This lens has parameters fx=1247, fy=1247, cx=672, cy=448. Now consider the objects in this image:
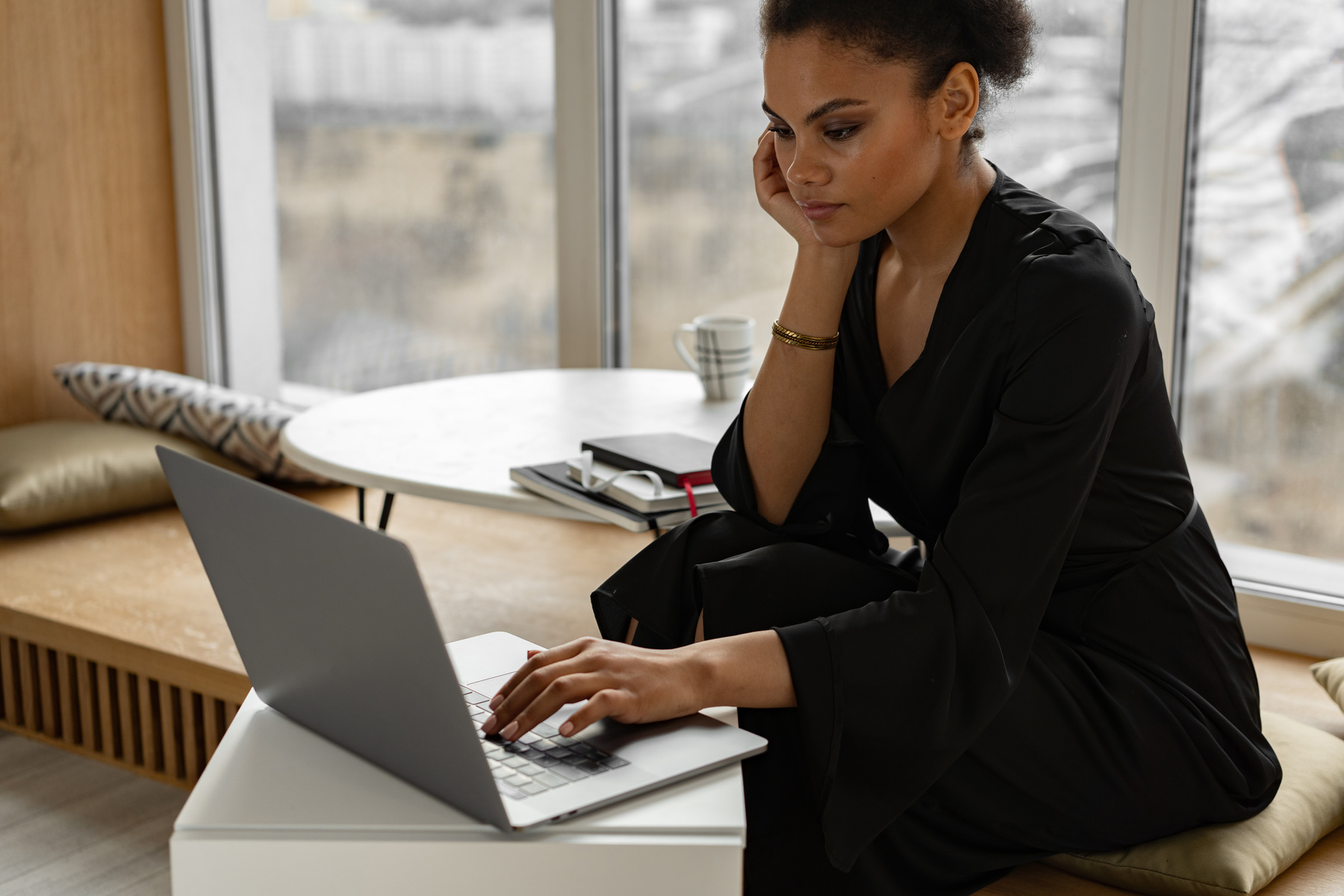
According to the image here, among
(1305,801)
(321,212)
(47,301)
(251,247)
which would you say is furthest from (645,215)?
(1305,801)

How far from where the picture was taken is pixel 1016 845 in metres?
1.06

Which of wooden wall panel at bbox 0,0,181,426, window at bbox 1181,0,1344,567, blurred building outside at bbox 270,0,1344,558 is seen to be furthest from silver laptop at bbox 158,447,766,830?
wooden wall panel at bbox 0,0,181,426

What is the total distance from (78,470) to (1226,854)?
2099 millimetres

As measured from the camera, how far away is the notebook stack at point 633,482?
1.32 meters

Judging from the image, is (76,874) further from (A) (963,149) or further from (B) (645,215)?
(B) (645,215)

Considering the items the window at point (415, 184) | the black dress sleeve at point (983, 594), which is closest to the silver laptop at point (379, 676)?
the black dress sleeve at point (983, 594)

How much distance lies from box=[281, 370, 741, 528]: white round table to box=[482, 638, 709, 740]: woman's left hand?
20.5 inches

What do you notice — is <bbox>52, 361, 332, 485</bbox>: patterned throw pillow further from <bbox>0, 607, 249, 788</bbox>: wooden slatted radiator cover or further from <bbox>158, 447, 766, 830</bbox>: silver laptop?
<bbox>158, 447, 766, 830</bbox>: silver laptop

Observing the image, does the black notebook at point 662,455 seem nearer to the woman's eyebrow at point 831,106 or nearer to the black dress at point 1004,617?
the black dress at point 1004,617

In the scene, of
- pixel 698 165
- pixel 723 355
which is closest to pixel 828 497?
pixel 723 355

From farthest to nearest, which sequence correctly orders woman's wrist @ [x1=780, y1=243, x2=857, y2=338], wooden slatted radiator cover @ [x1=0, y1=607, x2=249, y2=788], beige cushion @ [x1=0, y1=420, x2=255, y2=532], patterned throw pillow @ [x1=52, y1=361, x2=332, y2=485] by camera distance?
1. patterned throw pillow @ [x1=52, y1=361, x2=332, y2=485]
2. beige cushion @ [x1=0, y1=420, x2=255, y2=532]
3. wooden slatted radiator cover @ [x1=0, y1=607, x2=249, y2=788]
4. woman's wrist @ [x1=780, y1=243, x2=857, y2=338]

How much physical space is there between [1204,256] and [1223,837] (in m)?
1.07

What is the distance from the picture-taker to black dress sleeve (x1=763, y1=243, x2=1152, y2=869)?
90 centimetres

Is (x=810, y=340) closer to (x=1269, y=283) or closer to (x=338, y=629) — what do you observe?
(x=338, y=629)
